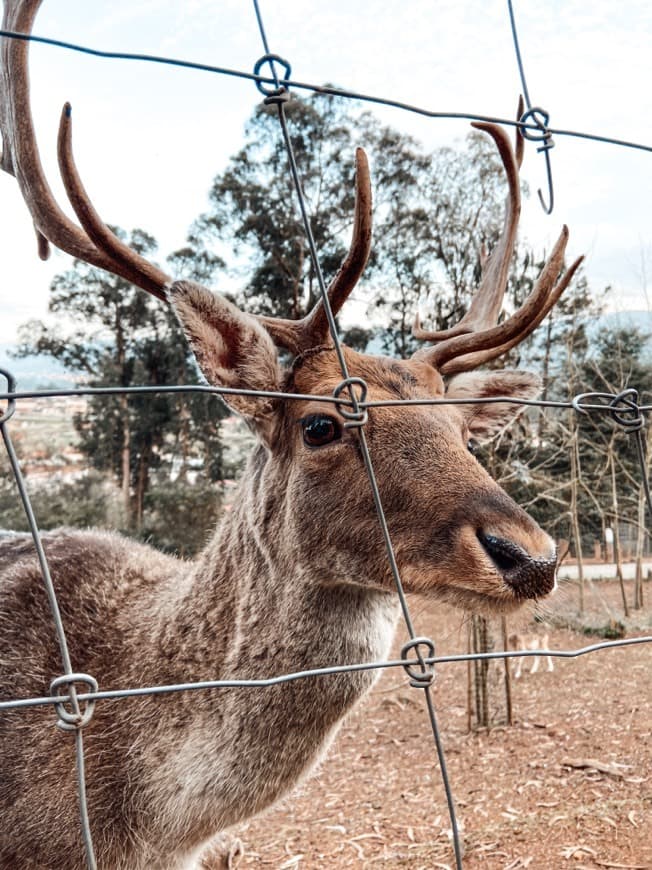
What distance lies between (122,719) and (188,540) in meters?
15.7

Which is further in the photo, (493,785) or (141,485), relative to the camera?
(141,485)

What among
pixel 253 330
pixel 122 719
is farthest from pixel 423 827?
pixel 253 330

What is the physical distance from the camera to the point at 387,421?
2010 millimetres

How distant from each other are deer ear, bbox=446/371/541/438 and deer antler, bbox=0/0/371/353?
0.56 meters

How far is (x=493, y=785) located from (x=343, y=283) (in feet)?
16.3

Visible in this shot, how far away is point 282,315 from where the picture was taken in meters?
18.2

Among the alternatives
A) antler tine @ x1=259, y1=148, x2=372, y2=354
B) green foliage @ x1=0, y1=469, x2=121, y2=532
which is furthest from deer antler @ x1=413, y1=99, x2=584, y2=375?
green foliage @ x1=0, y1=469, x2=121, y2=532

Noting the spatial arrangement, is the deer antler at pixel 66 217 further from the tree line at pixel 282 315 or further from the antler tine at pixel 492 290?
the tree line at pixel 282 315

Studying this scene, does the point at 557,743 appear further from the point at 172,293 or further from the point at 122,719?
the point at 172,293

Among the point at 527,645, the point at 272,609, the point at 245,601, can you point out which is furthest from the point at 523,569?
the point at 527,645

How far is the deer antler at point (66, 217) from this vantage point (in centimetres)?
200

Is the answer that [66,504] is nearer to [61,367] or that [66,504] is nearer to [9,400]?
[61,367]

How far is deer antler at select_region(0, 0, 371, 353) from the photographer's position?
2.00 metres

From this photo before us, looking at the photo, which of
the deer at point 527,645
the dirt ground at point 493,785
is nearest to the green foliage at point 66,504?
the dirt ground at point 493,785
